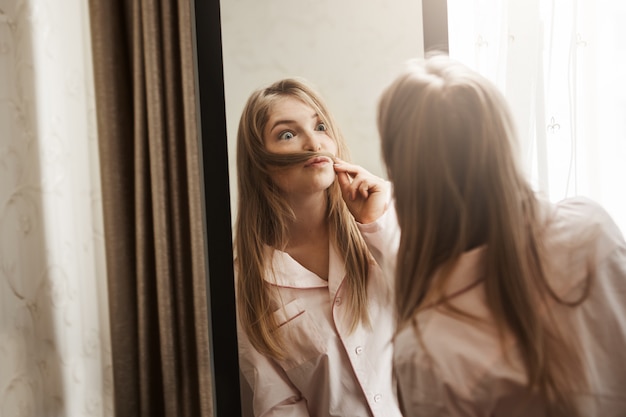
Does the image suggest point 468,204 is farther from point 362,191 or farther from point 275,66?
point 275,66

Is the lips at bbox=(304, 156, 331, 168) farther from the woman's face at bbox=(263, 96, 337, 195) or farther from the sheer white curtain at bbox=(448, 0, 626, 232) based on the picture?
the sheer white curtain at bbox=(448, 0, 626, 232)

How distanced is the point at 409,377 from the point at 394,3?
758 mm

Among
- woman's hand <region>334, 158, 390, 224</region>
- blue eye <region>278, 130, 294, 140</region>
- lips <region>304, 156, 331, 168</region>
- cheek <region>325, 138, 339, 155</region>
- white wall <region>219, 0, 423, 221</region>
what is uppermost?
white wall <region>219, 0, 423, 221</region>

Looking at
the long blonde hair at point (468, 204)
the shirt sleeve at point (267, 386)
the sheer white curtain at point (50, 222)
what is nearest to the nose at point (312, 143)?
the long blonde hair at point (468, 204)

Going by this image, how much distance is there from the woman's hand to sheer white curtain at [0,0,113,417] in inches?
29.4

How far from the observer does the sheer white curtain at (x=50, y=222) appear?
146 cm

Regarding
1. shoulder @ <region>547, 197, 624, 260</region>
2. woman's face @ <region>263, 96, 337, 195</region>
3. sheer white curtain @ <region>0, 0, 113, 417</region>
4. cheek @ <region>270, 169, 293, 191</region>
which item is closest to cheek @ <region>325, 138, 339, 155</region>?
woman's face @ <region>263, 96, 337, 195</region>

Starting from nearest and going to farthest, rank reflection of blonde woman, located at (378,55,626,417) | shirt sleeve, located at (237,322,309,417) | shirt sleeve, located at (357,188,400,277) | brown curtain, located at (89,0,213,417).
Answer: reflection of blonde woman, located at (378,55,626,417), shirt sleeve, located at (357,188,400,277), shirt sleeve, located at (237,322,309,417), brown curtain, located at (89,0,213,417)

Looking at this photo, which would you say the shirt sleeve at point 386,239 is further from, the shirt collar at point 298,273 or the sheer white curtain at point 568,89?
the sheer white curtain at point 568,89

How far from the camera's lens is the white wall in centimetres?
113

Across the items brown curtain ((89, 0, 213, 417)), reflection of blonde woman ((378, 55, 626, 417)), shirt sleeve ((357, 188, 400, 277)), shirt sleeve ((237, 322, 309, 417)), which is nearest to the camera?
reflection of blonde woman ((378, 55, 626, 417))

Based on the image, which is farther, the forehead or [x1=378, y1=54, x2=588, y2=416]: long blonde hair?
the forehead

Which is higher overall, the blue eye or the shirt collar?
the blue eye

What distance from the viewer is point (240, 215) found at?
1285mm
